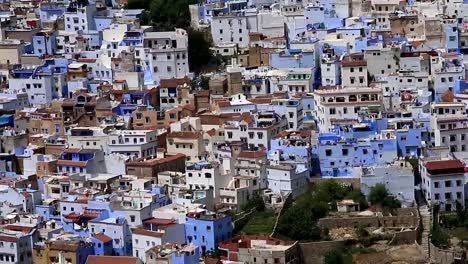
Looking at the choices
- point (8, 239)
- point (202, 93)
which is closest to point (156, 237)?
point (8, 239)

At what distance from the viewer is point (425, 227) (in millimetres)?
24219

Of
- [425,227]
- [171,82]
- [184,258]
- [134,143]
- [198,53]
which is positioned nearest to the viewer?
[184,258]

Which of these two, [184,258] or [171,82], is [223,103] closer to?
[171,82]

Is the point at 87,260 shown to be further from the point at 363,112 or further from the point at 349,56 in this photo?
the point at 349,56

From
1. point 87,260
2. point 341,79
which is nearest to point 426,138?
point 341,79

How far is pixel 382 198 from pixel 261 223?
1.87 meters

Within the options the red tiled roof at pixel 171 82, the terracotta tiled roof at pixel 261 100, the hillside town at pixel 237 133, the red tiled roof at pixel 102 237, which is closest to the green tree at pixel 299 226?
the hillside town at pixel 237 133

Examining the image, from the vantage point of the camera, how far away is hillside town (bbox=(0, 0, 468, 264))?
79.0 feet

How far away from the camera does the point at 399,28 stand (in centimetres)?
3253

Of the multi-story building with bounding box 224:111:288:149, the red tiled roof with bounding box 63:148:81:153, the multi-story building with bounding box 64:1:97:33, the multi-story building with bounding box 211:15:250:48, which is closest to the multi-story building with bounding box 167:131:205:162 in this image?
the multi-story building with bounding box 224:111:288:149

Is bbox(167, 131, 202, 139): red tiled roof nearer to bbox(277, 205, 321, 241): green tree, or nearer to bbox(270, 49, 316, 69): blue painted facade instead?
bbox(277, 205, 321, 241): green tree

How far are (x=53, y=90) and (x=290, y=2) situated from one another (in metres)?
5.91

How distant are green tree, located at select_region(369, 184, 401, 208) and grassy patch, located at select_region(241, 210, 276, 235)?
1.53 meters

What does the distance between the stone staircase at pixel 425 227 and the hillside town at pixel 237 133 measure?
0.09ft
